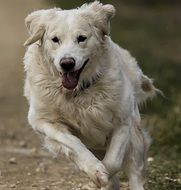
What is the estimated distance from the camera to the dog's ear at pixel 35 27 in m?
8.08

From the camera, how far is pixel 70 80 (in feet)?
25.6

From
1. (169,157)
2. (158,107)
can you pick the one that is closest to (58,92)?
(169,157)

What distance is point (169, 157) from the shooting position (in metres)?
10.9

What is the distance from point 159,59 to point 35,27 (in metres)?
10.4

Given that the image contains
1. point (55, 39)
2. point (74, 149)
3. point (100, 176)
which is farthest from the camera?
point (55, 39)

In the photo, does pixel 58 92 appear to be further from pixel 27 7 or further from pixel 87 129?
pixel 27 7

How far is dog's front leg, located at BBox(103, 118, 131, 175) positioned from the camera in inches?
314

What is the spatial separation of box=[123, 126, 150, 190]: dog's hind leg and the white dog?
169 millimetres

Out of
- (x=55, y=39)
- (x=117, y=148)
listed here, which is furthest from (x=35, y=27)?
(x=117, y=148)

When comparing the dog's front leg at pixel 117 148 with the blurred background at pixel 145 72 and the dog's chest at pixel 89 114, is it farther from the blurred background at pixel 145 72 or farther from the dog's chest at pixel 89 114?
the blurred background at pixel 145 72

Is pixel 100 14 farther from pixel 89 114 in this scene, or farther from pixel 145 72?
pixel 145 72

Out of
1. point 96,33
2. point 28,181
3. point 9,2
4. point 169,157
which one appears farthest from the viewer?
point 9,2

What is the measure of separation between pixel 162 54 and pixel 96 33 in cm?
1148

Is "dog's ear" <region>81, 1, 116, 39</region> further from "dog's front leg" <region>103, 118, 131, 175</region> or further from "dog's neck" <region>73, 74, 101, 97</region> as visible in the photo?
"dog's front leg" <region>103, 118, 131, 175</region>
